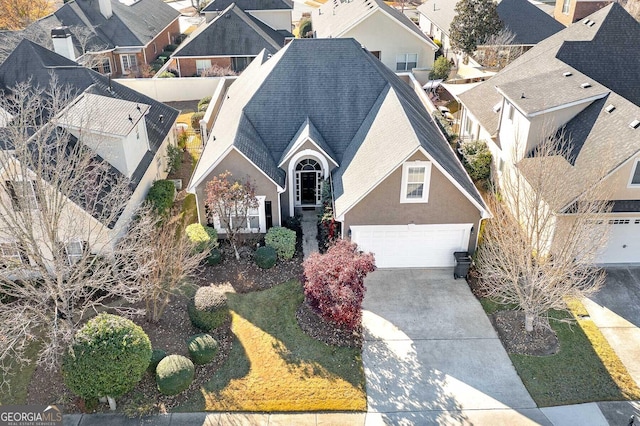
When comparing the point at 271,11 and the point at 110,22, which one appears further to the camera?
the point at 271,11

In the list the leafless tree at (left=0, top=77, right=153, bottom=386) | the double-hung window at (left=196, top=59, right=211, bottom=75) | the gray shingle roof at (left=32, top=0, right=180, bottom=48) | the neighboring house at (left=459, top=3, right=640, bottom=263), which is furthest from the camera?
the gray shingle roof at (left=32, top=0, right=180, bottom=48)

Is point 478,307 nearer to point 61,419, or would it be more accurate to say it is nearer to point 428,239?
point 428,239

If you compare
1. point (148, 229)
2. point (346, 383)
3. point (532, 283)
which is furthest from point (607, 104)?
point (148, 229)

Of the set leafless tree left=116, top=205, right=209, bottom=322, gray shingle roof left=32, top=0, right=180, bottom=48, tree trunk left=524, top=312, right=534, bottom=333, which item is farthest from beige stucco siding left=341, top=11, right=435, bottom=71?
tree trunk left=524, top=312, right=534, bottom=333

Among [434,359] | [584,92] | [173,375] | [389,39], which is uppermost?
[389,39]

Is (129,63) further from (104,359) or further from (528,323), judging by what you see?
(528,323)

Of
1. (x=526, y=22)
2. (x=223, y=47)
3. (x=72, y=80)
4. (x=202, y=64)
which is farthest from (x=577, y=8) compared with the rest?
(x=72, y=80)

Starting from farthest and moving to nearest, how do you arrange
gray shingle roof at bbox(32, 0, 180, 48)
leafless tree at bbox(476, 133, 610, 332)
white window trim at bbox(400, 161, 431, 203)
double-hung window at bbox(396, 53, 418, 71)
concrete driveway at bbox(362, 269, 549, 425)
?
gray shingle roof at bbox(32, 0, 180, 48)
double-hung window at bbox(396, 53, 418, 71)
white window trim at bbox(400, 161, 431, 203)
leafless tree at bbox(476, 133, 610, 332)
concrete driveway at bbox(362, 269, 549, 425)

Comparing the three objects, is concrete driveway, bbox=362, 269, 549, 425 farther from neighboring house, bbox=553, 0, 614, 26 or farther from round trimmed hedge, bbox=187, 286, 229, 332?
neighboring house, bbox=553, 0, 614, 26
